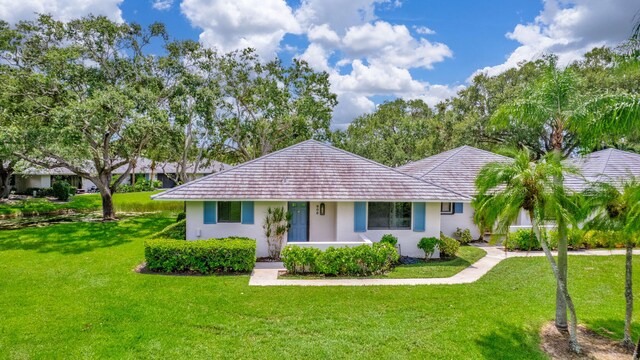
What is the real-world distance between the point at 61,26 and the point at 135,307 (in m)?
22.9

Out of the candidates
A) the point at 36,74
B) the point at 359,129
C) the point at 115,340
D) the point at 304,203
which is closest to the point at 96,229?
the point at 36,74

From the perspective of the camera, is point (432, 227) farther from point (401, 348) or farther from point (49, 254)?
point (49, 254)

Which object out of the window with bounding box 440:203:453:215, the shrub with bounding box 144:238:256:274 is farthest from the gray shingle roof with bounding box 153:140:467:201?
the window with bounding box 440:203:453:215

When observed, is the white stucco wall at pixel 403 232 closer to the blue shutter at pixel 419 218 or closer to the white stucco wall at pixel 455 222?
the blue shutter at pixel 419 218

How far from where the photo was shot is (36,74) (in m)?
21.1

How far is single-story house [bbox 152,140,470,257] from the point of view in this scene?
1519 cm

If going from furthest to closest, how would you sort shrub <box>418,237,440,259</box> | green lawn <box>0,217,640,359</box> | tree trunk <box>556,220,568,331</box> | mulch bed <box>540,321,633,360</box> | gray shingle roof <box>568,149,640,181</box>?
gray shingle roof <box>568,149,640,181</box>, shrub <box>418,237,440,259</box>, tree trunk <box>556,220,568,331</box>, green lawn <box>0,217,640,359</box>, mulch bed <box>540,321,633,360</box>

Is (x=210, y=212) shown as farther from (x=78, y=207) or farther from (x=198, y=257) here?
(x=78, y=207)

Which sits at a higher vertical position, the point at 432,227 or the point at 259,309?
the point at 432,227

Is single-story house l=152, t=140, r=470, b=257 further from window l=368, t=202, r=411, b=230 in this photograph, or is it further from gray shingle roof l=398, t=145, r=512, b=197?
gray shingle roof l=398, t=145, r=512, b=197

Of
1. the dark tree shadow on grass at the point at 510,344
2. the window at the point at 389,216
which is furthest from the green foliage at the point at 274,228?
the dark tree shadow on grass at the point at 510,344

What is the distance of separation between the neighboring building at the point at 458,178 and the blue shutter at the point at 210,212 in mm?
11185

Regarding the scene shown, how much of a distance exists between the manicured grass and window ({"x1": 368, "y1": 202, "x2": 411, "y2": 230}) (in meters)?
2.04

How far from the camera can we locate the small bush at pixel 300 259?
13016 mm
